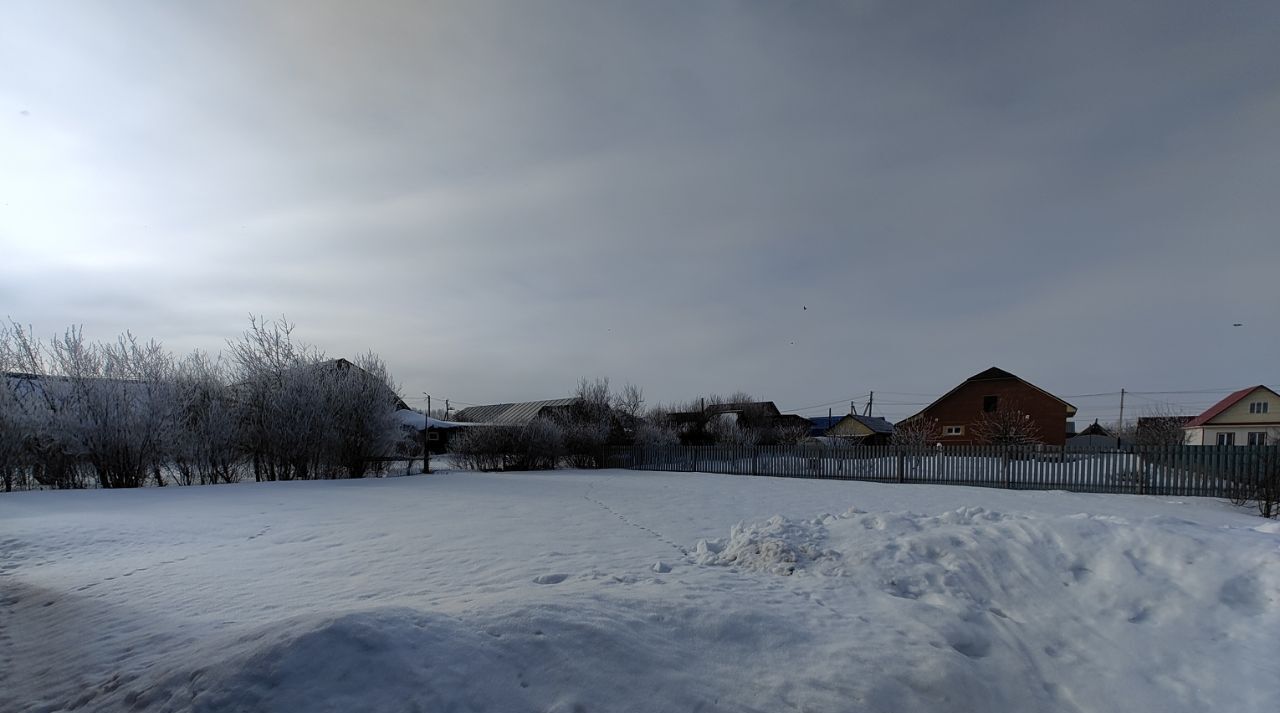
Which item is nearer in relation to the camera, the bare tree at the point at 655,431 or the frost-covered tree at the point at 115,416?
the frost-covered tree at the point at 115,416

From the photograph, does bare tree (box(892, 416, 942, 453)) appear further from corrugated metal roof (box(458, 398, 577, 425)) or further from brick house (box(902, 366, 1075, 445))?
corrugated metal roof (box(458, 398, 577, 425))

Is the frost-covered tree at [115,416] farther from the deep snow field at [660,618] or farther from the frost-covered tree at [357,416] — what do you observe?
the deep snow field at [660,618]

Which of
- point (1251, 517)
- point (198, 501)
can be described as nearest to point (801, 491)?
point (1251, 517)

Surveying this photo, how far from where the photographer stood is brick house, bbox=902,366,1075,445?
37812 millimetres

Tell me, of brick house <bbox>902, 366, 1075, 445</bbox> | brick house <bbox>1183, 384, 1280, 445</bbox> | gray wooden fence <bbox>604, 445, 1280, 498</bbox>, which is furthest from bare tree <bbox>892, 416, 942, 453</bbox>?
gray wooden fence <bbox>604, 445, 1280, 498</bbox>

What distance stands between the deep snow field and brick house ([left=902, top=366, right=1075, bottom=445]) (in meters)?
36.2

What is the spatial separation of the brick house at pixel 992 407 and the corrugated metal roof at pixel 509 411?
26.8 m

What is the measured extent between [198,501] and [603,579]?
1219cm

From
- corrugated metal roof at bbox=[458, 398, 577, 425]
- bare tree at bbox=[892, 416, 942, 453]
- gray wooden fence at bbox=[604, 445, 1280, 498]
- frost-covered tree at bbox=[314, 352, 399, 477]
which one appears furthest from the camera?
corrugated metal roof at bbox=[458, 398, 577, 425]

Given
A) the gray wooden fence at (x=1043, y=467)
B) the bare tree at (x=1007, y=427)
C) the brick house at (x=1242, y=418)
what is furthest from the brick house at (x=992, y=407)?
the gray wooden fence at (x=1043, y=467)

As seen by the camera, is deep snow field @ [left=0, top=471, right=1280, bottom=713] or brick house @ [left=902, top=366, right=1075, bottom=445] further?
brick house @ [left=902, top=366, right=1075, bottom=445]

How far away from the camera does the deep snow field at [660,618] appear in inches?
135

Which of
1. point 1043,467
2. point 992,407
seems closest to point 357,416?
point 1043,467

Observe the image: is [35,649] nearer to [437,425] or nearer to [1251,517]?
[1251,517]
